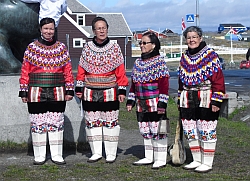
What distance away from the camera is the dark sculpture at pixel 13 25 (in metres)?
8.62

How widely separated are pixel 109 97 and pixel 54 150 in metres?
0.93

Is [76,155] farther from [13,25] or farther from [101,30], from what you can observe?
[13,25]

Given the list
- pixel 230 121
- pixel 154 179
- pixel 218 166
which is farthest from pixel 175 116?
pixel 154 179

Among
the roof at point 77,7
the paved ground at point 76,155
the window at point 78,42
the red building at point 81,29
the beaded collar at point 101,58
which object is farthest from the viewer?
the roof at point 77,7

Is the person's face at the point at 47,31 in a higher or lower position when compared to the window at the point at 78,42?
lower

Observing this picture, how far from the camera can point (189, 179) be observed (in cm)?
648

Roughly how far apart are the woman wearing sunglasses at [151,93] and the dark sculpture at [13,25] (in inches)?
88.7

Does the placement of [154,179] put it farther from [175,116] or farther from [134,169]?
[175,116]

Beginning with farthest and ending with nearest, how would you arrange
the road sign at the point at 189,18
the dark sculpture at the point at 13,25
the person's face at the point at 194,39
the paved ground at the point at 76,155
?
the road sign at the point at 189,18 < the dark sculpture at the point at 13,25 < the paved ground at the point at 76,155 < the person's face at the point at 194,39

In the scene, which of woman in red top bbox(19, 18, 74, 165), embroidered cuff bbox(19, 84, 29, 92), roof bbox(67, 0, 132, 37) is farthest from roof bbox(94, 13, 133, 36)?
embroidered cuff bbox(19, 84, 29, 92)

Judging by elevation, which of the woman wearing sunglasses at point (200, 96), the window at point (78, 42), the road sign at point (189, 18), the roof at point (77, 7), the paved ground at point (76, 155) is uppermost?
the roof at point (77, 7)

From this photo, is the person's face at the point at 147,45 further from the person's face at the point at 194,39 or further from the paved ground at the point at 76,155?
the paved ground at the point at 76,155

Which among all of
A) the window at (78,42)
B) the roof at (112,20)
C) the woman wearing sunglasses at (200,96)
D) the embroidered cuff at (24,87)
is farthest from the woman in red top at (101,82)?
the roof at (112,20)

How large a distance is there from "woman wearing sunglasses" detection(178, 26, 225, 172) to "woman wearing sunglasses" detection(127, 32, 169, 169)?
0.77ft
